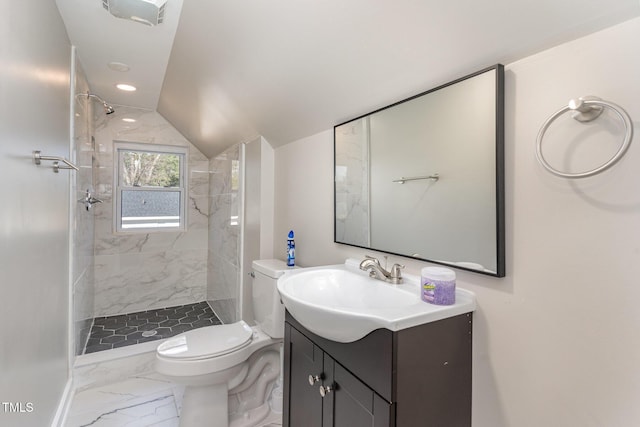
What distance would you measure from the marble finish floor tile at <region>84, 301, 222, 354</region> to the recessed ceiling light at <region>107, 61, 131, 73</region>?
2198mm

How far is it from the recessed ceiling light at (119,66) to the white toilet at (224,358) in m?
1.79

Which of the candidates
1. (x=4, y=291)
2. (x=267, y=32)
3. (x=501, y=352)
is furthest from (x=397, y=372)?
(x=267, y=32)

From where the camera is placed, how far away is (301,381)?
1271mm

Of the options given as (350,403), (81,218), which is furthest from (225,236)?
(350,403)

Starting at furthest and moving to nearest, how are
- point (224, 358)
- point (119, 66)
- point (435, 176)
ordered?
1. point (119, 66)
2. point (224, 358)
3. point (435, 176)

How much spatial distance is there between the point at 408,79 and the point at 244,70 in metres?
1.01

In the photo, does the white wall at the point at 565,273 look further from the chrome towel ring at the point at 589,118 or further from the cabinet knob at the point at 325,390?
the cabinet knob at the point at 325,390

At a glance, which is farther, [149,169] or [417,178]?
[149,169]

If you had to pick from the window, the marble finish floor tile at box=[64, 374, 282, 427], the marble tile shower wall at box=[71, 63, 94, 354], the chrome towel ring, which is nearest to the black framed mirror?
the chrome towel ring

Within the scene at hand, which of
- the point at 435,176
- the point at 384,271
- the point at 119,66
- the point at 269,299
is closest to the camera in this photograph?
the point at 435,176

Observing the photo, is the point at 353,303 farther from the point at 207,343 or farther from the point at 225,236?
the point at 225,236

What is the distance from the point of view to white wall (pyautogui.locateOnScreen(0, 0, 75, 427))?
37.6 inches

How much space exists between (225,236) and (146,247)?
1.05m

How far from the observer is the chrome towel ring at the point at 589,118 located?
669mm
